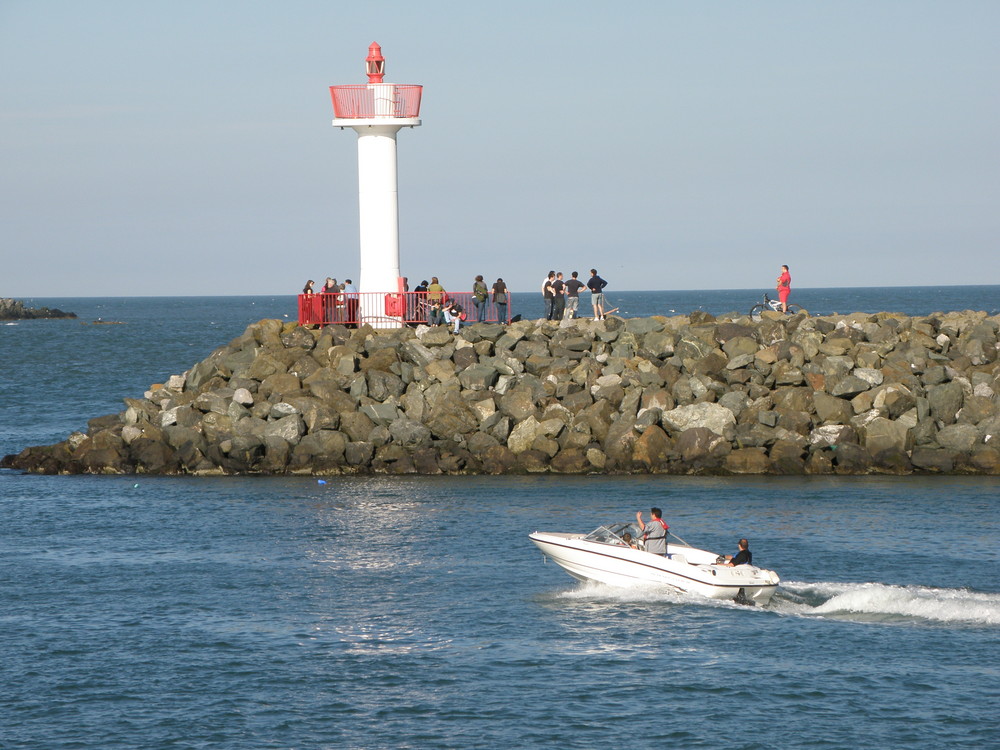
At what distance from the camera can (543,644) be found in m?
20.0

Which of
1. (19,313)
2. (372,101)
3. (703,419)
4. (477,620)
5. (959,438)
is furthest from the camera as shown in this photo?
(19,313)

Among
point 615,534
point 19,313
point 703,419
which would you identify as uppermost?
point 19,313

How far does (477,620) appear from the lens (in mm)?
21141

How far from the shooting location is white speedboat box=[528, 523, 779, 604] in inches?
852

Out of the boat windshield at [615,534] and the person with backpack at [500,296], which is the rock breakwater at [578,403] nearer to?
the person with backpack at [500,296]

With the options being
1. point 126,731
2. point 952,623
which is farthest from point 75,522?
point 952,623

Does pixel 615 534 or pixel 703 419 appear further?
pixel 703 419

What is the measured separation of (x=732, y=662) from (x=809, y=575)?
506 cm

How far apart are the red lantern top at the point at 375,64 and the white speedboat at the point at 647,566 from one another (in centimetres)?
1909

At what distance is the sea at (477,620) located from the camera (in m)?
16.9

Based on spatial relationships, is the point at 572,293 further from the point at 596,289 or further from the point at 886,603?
the point at 886,603

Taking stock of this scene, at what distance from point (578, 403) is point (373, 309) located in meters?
7.98

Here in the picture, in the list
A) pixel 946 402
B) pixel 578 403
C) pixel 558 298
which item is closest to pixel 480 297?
pixel 558 298

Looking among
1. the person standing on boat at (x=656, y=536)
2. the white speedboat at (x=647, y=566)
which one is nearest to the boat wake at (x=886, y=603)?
the white speedboat at (x=647, y=566)
